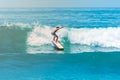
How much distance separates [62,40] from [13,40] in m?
2.31

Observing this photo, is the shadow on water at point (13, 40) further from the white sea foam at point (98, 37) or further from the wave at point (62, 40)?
the white sea foam at point (98, 37)

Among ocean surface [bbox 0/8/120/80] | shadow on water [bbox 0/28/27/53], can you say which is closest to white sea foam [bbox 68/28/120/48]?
ocean surface [bbox 0/8/120/80]

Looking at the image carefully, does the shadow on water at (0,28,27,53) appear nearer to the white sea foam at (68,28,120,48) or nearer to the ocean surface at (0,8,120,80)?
the ocean surface at (0,8,120,80)

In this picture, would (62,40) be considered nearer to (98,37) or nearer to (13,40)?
(98,37)

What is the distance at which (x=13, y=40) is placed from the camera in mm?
23203

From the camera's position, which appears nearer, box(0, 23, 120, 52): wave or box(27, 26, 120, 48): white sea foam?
box(0, 23, 120, 52): wave

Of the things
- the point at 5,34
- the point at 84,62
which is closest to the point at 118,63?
the point at 84,62

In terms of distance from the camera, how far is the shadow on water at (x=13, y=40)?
64.1 ft

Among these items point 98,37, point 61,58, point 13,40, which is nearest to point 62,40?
point 98,37

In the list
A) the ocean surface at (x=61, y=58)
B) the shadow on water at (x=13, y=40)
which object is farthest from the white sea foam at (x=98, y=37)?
the shadow on water at (x=13, y=40)

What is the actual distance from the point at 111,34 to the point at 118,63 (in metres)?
8.50

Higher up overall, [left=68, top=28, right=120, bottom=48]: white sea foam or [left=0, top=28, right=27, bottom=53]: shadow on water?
[left=68, top=28, right=120, bottom=48]: white sea foam

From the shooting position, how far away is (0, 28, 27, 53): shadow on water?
19547mm

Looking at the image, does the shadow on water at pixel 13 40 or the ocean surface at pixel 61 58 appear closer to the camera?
the ocean surface at pixel 61 58
